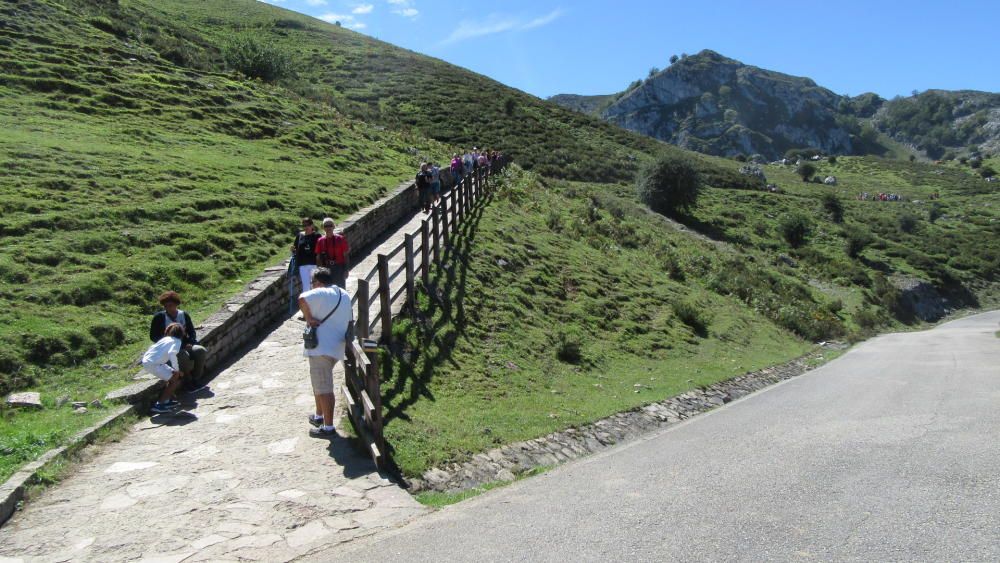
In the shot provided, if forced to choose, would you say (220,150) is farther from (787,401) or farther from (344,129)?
(787,401)

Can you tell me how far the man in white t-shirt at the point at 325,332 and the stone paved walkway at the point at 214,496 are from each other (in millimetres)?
440

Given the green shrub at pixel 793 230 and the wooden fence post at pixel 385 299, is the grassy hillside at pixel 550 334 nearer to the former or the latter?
the wooden fence post at pixel 385 299

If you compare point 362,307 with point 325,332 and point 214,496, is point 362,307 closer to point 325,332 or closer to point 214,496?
point 325,332

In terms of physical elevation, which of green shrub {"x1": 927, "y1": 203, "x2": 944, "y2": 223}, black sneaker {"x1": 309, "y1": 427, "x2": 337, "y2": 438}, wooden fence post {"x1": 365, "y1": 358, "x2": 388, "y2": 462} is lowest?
black sneaker {"x1": 309, "y1": 427, "x2": 337, "y2": 438}

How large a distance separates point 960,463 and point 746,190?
57.9 metres

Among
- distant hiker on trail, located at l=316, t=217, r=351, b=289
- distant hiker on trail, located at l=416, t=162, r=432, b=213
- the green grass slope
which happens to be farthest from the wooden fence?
distant hiker on trail, located at l=416, t=162, r=432, b=213

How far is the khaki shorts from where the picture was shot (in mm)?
7191

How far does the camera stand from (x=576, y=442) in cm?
962

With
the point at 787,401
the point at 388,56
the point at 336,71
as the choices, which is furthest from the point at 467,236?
the point at 388,56

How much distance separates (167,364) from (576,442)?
5816 mm

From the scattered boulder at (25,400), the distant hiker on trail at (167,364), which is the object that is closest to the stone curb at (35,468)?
the distant hiker on trail at (167,364)

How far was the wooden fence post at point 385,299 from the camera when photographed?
1020cm

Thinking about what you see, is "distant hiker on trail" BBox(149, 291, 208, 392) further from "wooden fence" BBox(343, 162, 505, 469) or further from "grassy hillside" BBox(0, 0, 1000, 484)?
"wooden fence" BBox(343, 162, 505, 469)

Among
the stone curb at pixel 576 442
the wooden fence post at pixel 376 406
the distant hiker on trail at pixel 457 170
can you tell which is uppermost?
the distant hiker on trail at pixel 457 170
